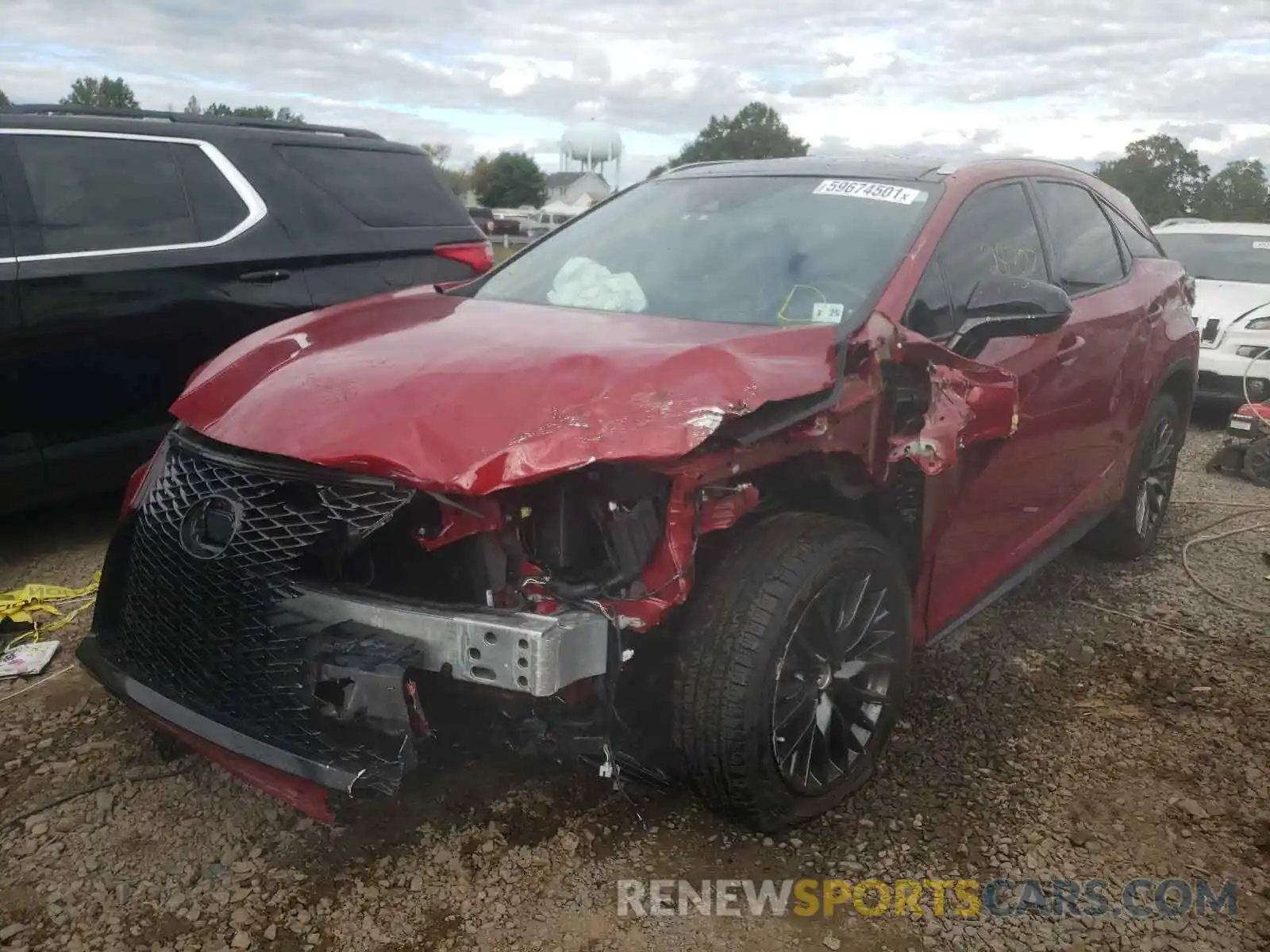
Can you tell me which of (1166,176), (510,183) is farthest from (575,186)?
(1166,176)

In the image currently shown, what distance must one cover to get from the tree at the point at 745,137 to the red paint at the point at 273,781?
71831 millimetres

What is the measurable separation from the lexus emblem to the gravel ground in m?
0.79

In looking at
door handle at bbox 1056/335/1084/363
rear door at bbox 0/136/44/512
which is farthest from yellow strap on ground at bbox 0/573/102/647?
door handle at bbox 1056/335/1084/363

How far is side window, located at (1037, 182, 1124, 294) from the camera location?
3846 millimetres

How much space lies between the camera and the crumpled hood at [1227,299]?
26.9 ft

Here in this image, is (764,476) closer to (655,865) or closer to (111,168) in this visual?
(655,865)

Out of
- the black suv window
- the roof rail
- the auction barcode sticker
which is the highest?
the roof rail

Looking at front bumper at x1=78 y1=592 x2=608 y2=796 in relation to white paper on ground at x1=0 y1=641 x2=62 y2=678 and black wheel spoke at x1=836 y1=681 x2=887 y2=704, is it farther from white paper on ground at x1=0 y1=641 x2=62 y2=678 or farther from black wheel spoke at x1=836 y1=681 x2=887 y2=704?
white paper on ground at x1=0 y1=641 x2=62 y2=678

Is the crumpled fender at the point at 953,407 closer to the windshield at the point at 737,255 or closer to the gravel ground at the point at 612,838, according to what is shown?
the windshield at the point at 737,255

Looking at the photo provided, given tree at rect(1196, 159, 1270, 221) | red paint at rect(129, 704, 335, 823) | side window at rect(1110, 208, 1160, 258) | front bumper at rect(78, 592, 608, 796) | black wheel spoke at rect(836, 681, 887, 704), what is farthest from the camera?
tree at rect(1196, 159, 1270, 221)

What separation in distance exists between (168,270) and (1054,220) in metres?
3.60

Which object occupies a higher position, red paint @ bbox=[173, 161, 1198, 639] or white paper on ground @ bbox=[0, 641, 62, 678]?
red paint @ bbox=[173, 161, 1198, 639]

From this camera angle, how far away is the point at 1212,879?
262 cm

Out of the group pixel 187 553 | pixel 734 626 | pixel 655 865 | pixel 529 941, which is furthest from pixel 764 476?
pixel 187 553
